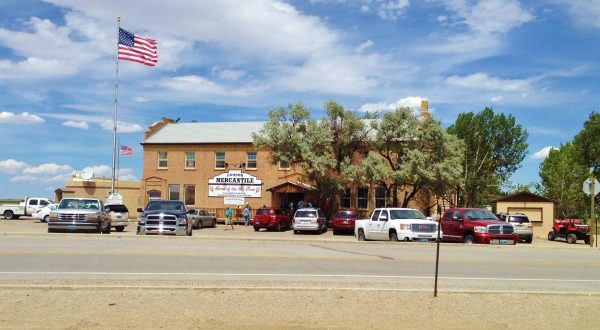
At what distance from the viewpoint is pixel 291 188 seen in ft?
160

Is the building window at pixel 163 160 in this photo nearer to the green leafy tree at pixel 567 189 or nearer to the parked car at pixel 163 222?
the parked car at pixel 163 222

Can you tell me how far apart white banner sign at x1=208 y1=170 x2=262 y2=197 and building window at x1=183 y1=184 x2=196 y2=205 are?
1.83 m

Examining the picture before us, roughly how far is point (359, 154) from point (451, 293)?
3559 centimetres

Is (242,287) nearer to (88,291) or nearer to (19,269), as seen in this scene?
(88,291)

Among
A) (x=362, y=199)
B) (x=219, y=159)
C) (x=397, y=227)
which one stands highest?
(x=219, y=159)

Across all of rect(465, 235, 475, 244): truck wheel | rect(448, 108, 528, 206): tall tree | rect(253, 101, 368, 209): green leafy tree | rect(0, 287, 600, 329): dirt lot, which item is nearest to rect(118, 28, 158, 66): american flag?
rect(253, 101, 368, 209): green leafy tree

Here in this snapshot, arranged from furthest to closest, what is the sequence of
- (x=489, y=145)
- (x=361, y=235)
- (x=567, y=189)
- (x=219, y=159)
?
1. (x=489, y=145)
2. (x=567, y=189)
3. (x=219, y=159)
4. (x=361, y=235)

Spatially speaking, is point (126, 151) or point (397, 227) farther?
point (126, 151)

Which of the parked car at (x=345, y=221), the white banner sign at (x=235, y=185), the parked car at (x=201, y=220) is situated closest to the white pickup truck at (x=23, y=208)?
the white banner sign at (x=235, y=185)

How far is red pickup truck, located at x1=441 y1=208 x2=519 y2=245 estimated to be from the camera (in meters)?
24.5

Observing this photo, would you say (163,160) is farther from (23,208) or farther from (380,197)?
(380,197)

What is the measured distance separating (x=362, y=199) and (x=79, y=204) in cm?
2853

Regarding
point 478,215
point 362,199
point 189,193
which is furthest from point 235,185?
point 478,215

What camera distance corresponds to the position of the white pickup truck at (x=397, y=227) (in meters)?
25.2
